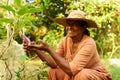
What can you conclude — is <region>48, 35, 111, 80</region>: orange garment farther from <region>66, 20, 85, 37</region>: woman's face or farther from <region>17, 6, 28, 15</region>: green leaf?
<region>17, 6, 28, 15</region>: green leaf

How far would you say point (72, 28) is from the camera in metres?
3.83

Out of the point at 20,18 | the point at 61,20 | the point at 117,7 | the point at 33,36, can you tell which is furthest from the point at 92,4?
the point at 20,18

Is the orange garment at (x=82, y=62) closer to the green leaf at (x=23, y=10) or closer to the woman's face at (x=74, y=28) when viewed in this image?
the woman's face at (x=74, y=28)

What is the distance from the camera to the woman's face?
3.84 meters

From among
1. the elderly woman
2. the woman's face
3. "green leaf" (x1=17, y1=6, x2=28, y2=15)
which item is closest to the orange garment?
the elderly woman

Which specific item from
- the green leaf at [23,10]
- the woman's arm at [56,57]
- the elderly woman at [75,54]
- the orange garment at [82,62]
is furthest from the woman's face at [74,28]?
the green leaf at [23,10]

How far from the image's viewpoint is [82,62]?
380cm

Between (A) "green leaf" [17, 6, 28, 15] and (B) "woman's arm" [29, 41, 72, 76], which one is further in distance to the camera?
(B) "woman's arm" [29, 41, 72, 76]

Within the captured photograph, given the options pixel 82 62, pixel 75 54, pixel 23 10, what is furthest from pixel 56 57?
pixel 23 10

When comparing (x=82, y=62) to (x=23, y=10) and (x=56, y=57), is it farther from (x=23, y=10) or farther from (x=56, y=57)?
(x=23, y=10)

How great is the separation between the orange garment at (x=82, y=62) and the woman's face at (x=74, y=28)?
0.42 feet

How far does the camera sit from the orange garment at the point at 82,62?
12.4ft

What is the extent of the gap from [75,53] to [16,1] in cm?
134

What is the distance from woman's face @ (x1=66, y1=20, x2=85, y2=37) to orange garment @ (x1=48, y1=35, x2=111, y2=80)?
0.13m
